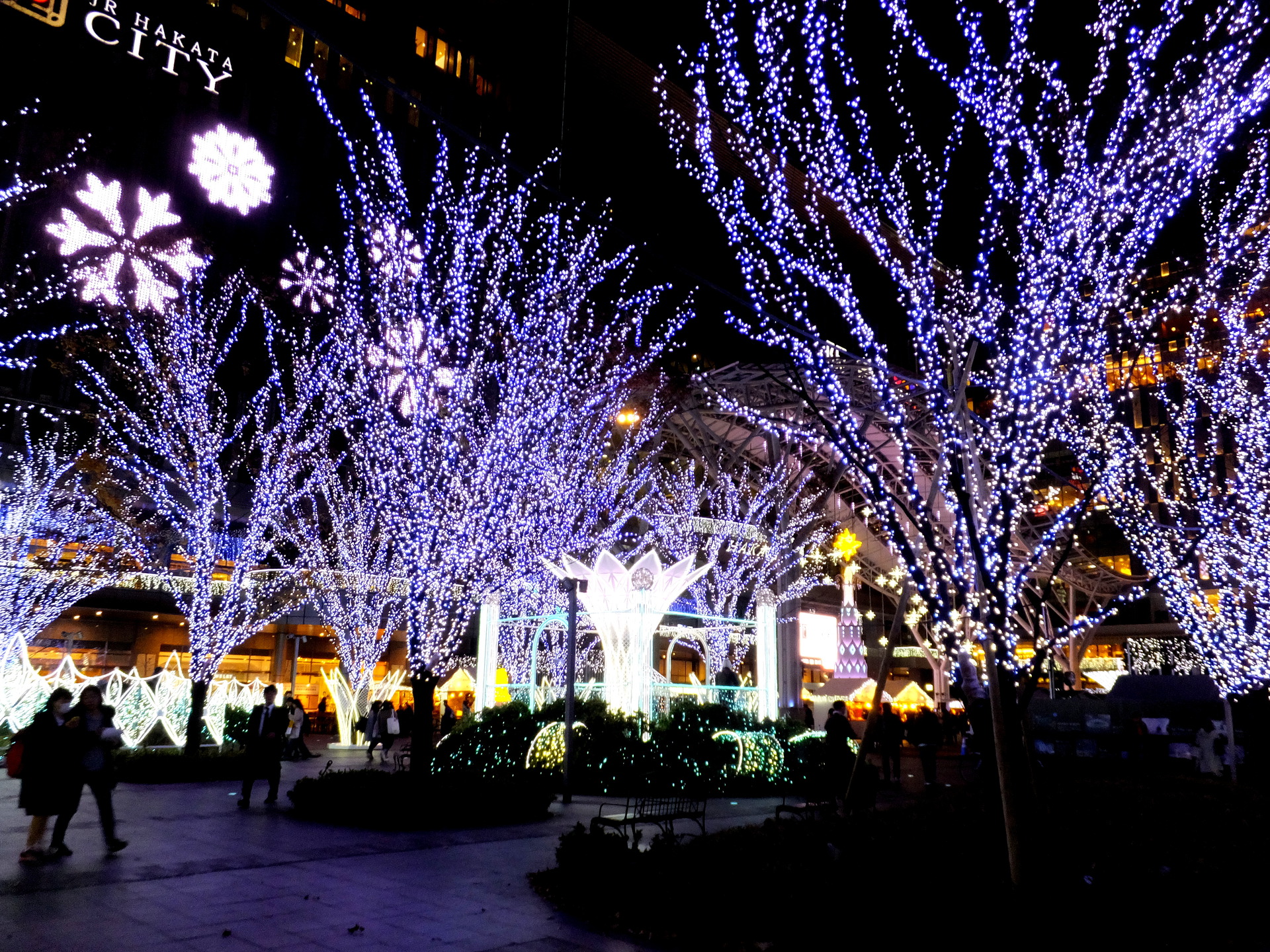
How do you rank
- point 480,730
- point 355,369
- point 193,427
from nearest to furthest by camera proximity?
point 480,730 → point 193,427 → point 355,369

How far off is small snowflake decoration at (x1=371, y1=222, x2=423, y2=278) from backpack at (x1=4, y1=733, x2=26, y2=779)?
30.0ft

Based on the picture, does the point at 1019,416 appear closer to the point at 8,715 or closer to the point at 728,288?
the point at 8,715

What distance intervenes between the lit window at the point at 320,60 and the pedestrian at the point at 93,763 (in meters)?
34.1

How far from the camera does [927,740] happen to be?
16328mm

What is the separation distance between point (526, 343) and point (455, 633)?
5601 mm

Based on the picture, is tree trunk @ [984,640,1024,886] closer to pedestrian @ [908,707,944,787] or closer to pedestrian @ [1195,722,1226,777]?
pedestrian @ [908,707,944,787]

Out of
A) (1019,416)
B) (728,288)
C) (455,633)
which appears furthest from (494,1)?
(1019,416)

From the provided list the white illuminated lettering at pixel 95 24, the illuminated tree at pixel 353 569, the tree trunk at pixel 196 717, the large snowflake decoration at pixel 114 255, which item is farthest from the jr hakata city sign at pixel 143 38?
the tree trunk at pixel 196 717

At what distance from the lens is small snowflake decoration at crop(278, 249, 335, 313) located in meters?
23.3

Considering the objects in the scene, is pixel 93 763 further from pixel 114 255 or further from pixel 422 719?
pixel 114 255

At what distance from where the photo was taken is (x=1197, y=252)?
1831cm

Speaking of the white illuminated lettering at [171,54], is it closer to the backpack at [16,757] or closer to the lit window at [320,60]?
the lit window at [320,60]

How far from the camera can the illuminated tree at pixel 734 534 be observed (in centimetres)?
2262

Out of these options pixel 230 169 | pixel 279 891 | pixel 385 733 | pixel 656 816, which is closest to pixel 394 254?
pixel 385 733
